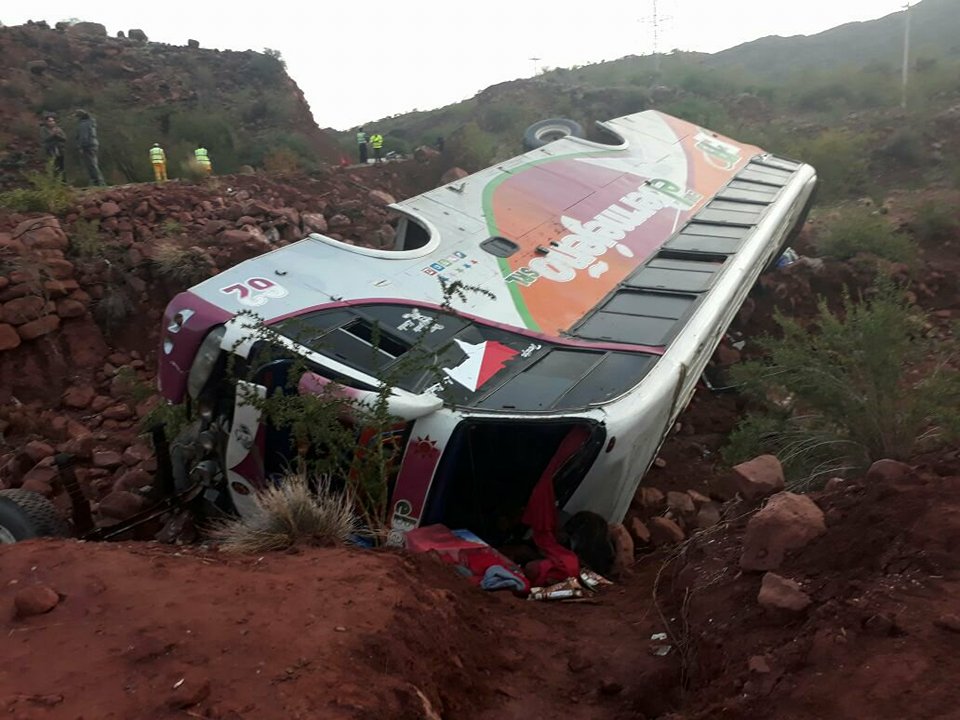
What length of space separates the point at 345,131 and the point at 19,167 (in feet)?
71.5

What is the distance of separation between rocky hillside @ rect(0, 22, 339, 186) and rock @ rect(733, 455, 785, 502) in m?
12.0

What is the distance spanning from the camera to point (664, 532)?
510cm

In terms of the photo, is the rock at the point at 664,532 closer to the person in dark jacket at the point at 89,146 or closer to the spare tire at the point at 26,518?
the spare tire at the point at 26,518

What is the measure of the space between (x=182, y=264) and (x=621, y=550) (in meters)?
6.97

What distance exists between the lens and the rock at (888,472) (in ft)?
10.9

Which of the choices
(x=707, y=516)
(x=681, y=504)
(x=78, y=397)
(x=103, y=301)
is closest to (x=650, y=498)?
(x=681, y=504)

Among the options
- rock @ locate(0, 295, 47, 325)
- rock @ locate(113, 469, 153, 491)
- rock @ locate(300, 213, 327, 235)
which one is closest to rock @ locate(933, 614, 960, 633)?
rock @ locate(113, 469, 153, 491)

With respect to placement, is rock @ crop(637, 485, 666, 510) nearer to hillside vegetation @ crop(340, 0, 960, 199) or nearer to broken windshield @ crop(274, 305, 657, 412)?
broken windshield @ crop(274, 305, 657, 412)

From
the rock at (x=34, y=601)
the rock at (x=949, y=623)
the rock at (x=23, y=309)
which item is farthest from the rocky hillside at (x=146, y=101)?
the rock at (x=949, y=623)

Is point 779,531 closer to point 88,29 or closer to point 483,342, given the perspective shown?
point 483,342

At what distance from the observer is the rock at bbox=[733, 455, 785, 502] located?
414 cm

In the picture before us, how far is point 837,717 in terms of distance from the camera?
216cm

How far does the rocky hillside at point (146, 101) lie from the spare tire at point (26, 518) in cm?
973

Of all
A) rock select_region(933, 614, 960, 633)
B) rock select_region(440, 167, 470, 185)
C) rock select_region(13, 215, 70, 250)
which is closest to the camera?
rock select_region(933, 614, 960, 633)
